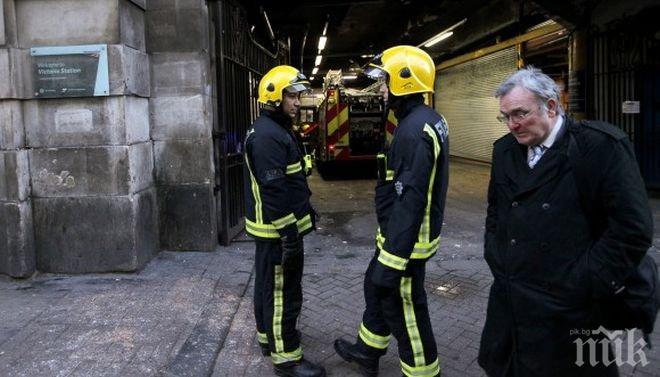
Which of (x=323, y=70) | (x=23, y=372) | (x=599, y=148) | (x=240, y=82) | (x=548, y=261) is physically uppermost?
(x=323, y=70)

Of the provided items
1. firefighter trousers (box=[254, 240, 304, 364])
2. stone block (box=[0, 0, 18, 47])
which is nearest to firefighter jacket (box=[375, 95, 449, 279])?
firefighter trousers (box=[254, 240, 304, 364])

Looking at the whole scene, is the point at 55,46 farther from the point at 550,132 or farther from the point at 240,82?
the point at 550,132

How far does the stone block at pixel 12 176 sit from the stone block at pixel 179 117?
1359 mm

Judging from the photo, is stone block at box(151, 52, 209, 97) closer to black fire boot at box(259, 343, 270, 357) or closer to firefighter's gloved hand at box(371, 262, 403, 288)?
black fire boot at box(259, 343, 270, 357)

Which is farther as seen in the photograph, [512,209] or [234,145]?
[234,145]

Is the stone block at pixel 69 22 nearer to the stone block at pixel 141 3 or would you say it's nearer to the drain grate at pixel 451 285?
the stone block at pixel 141 3

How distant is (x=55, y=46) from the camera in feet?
17.5

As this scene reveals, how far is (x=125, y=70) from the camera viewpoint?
5367mm

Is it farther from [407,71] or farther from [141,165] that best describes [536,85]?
[141,165]

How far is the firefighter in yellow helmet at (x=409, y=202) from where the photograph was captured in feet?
9.32

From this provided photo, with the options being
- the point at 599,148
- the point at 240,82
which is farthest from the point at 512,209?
the point at 240,82

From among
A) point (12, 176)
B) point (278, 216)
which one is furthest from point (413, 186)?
point (12, 176)

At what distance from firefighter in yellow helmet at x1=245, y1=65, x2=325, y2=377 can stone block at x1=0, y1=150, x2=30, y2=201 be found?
2816mm

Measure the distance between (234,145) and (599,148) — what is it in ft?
18.4
